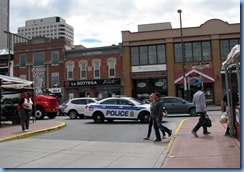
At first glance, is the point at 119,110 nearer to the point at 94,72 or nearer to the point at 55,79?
the point at 94,72

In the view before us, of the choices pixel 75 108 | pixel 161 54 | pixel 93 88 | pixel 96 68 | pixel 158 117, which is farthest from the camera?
pixel 96 68

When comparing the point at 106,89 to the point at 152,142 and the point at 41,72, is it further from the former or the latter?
the point at 152,142

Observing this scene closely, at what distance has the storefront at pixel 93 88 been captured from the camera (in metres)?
42.7

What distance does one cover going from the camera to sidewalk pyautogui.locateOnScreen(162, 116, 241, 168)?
25.0 ft

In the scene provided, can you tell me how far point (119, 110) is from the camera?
63.1 ft

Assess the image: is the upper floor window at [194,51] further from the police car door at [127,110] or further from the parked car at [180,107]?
the police car door at [127,110]

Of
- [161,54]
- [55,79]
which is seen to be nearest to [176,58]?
[161,54]

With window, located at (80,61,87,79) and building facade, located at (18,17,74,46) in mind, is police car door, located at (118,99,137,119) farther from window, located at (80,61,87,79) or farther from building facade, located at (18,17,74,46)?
building facade, located at (18,17,74,46)

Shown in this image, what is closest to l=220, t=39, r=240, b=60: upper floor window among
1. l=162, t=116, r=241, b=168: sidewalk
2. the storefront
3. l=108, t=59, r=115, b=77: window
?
the storefront

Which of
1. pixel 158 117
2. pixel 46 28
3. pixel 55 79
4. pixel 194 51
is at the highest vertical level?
pixel 46 28

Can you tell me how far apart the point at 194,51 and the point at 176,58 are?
225cm

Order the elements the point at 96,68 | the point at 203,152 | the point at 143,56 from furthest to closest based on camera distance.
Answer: the point at 96,68 → the point at 143,56 → the point at 203,152

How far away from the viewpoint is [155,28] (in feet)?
147

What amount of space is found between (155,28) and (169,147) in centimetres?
3605
